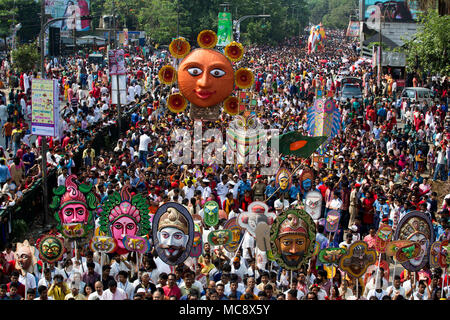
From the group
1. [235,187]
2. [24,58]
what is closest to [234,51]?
[235,187]

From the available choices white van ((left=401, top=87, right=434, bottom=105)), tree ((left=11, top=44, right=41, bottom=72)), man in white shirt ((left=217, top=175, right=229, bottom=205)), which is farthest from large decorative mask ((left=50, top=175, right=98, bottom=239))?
tree ((left=11, top=44, right=41, bottom=72))

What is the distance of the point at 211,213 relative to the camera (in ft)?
36.4

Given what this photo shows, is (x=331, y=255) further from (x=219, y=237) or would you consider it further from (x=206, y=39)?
(x=206, y=39)

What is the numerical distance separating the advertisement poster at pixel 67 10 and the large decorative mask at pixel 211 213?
4437cm

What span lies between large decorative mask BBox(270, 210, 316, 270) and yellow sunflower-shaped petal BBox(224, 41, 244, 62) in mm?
9232

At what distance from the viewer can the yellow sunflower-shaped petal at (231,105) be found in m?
18.6

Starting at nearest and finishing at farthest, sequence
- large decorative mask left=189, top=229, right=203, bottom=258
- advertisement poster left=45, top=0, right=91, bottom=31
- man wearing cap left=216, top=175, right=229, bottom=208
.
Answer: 1. large decorative mask left=189, top=229, right=203, bottom=258
2. man wearing cap left=216, top=175, right=229, bottom=208
3. advertisement poster left=45, top=0, right=91, bottom=31

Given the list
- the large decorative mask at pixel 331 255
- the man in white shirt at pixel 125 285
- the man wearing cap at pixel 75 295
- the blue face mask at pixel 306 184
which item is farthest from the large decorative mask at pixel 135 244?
the blue face mask at pixel 306 184

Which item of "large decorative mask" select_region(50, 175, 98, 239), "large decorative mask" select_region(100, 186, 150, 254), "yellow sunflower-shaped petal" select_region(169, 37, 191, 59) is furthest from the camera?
"yellow sunflower-shaped petal" select_region(169, 37, 191, 59)

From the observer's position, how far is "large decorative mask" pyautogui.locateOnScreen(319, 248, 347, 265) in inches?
368

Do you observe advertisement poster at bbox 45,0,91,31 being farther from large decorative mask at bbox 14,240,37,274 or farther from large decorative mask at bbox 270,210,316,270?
large decorative mask at bbox 270,210,316,270

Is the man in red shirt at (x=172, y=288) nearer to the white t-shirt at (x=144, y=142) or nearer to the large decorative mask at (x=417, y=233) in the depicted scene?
the large decorative mask at (x=417, y=233)
